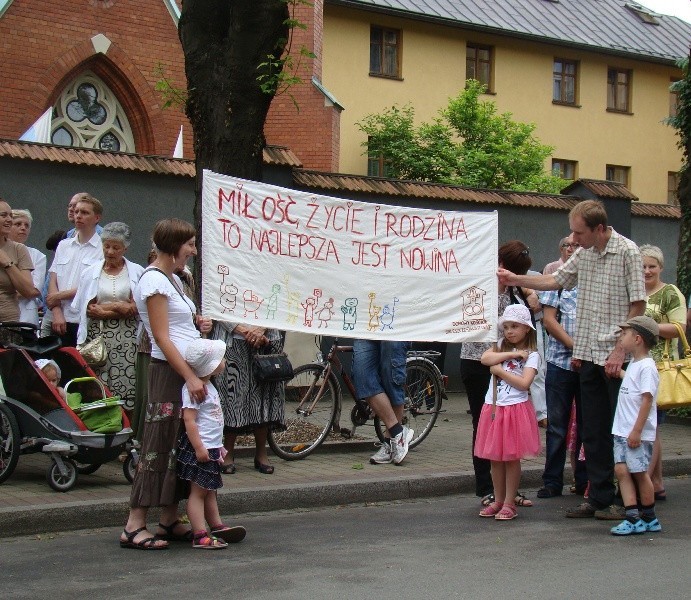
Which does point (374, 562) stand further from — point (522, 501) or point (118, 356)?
point (118, 356)

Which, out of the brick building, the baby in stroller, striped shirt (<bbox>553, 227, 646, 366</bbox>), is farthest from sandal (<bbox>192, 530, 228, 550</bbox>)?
the brick building

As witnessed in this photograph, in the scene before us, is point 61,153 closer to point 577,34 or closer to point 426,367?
point 426,367

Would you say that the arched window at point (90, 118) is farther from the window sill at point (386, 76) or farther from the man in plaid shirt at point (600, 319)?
the man in plaid shirt at point (600, 319)

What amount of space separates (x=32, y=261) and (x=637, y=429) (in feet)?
16.4

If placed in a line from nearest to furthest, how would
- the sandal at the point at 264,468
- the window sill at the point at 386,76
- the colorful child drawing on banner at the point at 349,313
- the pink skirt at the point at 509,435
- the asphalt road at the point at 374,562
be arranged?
the asphalt road at the point at 374,562 < the pink skirt at the point at 509,435 < the colorful child drawing on banner at the point at 349,313 < the sandal at the point at 264,468 < the window sill at the point at 386,76

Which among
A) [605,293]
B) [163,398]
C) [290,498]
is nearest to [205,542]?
[163,398]

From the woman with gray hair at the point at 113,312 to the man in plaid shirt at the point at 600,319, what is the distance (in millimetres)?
3459

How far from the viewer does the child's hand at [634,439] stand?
7410 millimetres

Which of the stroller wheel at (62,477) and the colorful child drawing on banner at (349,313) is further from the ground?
the colorful child drawing on banner at (349,313)

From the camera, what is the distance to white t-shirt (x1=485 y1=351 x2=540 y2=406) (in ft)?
26.1

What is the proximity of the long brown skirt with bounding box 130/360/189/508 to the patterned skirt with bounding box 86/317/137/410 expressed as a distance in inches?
95.8

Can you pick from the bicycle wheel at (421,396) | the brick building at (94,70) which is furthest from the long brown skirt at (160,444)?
the brick building at (94,70)

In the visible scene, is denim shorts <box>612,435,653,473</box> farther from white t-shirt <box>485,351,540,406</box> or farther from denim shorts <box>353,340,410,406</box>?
denim shorts <box>353,340,410,406</box>

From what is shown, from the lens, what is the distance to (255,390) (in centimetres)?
916
